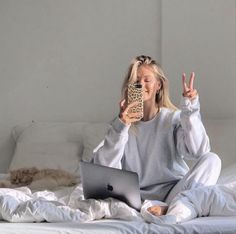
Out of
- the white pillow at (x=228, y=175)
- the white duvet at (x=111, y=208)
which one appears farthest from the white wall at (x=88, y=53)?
the white duvet at (x=111, y=208)

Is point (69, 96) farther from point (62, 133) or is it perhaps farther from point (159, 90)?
point (159, 90)

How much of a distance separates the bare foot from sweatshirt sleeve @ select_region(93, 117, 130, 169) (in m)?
0.27

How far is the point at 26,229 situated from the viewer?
1.42 m

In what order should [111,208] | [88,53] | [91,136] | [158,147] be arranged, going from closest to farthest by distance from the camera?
[111,208] < [158,147] < [91,136] < [88,53]

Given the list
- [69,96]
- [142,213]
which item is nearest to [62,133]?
[69,96]

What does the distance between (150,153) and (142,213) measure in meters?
0.39

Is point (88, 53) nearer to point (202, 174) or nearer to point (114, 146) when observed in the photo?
point (114, 146)

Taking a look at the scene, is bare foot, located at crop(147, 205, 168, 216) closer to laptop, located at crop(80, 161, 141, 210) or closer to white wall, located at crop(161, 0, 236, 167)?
laptop, located at crop(80, 161, 141, 210)

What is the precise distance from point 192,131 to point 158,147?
6.5 inches

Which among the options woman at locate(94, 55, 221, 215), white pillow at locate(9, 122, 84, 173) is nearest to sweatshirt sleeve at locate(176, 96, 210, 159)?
woman at locate(94, 55, 221, 215)

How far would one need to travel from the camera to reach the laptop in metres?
1.65

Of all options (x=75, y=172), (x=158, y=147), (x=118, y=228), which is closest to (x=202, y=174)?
(x=158, y=147)

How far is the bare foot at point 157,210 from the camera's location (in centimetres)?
161

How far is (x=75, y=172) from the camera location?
8.16 ft
